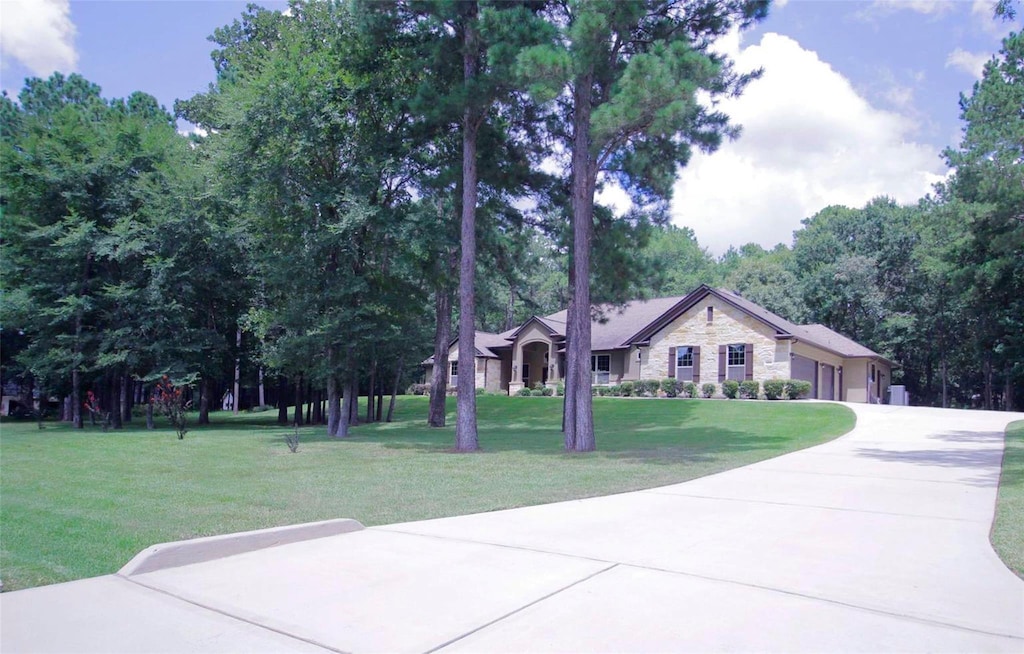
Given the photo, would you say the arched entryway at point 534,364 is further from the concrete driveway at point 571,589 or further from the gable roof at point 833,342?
the concrete driveway at point 571,589

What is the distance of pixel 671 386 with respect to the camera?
35.5m

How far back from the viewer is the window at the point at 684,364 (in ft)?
119

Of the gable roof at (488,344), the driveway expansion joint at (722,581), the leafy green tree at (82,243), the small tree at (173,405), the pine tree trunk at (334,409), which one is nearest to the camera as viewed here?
the driveway expansion joint at (722,581)

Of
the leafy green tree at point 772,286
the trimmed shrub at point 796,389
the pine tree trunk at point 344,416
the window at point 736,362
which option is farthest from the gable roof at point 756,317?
the pine tree trunk at point 344,416

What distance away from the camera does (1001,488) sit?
35.9 feet

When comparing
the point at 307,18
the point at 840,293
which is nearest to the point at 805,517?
the point at 307,18

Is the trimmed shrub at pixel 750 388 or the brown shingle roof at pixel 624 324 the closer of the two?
the trimmed shrub at pixel 750 388

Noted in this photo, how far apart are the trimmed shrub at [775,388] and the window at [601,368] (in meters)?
9.48

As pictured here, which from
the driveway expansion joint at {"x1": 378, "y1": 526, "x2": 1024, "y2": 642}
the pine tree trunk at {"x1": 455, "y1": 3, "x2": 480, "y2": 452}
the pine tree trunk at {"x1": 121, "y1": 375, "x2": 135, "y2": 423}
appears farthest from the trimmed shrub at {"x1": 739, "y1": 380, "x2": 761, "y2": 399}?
the driveway expansion joint at {"x1": 378, "y1": 526, "x2": 1024, "y2": 642}

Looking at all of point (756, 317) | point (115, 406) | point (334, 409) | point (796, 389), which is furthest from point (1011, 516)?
point (115, 406)

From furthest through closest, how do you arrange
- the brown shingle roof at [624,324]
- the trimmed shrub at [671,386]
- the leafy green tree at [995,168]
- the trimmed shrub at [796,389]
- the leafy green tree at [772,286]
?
the leafy green tree at [772,286] < the brown shingle roof at [624,324] < the trimmed shrub at [671,386] < the trimmed shrub at [796,389] < the leafy green tree at [995,168]

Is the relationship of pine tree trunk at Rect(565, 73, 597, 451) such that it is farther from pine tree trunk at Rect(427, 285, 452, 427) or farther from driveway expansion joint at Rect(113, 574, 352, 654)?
driveway expansion joint at Rect(113, 574, 352, 654)

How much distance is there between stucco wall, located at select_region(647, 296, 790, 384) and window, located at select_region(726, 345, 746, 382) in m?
0.39

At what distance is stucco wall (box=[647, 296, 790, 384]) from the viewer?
33.8m
